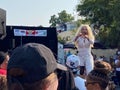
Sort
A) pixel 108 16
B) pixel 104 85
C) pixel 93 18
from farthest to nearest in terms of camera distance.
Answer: pixel 93 18, pixel 108 16, pixel 104 85

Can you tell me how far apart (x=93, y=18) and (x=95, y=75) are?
3338 cm

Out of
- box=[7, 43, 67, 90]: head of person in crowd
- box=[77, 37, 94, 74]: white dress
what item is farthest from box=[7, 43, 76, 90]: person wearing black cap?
box=[77, 37, 94, 74]: white dress

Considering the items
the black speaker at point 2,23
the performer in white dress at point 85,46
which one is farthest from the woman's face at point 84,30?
the black speaker at point 2,23

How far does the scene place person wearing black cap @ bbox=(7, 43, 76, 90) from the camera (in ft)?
6.22

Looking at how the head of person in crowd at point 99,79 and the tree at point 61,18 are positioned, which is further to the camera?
the tree at point 61,18

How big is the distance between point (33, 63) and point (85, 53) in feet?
22.8

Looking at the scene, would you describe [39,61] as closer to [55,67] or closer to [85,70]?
[55,67]

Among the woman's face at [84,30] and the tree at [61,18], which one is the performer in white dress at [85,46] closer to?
the woman's face at [84,30]

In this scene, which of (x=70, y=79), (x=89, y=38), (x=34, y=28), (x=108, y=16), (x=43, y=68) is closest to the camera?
(x=43, y=68)

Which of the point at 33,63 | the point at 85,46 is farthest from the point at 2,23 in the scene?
the point at 85,46

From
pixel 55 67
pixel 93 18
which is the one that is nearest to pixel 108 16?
pixel 93 18

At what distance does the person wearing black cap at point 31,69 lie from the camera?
189cm

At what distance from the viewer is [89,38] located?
28.1 ft

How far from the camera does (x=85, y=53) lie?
28.9 ft
